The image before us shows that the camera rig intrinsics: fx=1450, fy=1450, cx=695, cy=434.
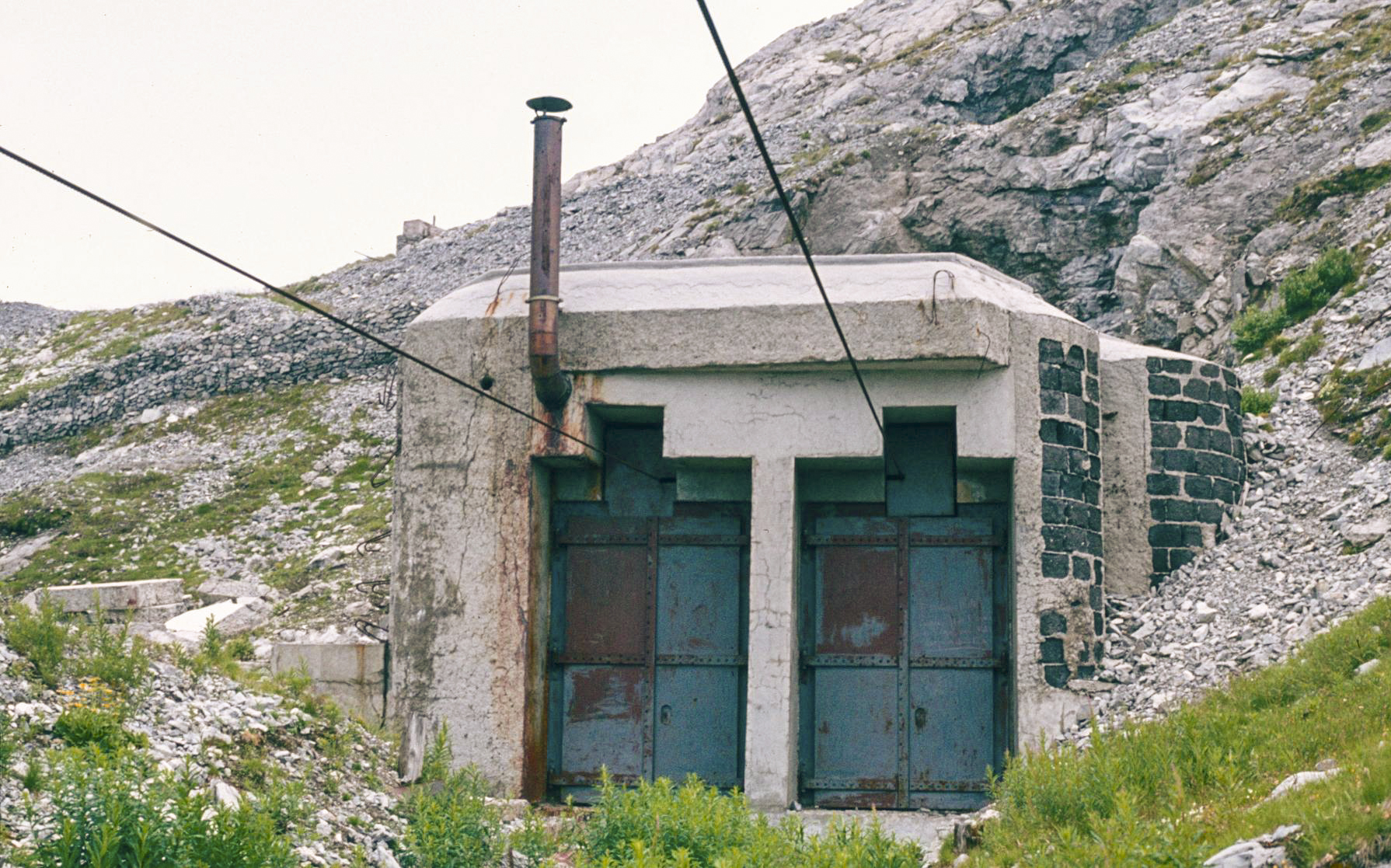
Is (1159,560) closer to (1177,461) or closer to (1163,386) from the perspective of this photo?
(1177,461)

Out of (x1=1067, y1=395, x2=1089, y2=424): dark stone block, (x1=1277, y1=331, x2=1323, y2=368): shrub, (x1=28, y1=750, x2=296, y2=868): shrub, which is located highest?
(x1=1277, y1=331, x2=1323, y2=368): shrub

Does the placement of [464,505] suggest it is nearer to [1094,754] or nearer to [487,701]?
[487,701]

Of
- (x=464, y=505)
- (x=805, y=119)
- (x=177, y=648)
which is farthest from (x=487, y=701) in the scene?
(x=805, y=119)

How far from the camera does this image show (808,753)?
36.5ft

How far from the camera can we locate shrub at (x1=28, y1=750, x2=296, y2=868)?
5977 mm

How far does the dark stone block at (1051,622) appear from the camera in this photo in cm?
1043

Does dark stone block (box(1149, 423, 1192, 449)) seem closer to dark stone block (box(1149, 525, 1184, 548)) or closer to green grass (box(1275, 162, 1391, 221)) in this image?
dark stone block (box(1149, 525, 1184, 548))

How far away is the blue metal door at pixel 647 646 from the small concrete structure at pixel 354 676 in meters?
1.31

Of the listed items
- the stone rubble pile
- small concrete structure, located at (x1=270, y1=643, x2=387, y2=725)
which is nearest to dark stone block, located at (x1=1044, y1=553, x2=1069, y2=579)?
the stone rubble pile

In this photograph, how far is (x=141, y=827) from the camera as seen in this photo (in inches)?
242

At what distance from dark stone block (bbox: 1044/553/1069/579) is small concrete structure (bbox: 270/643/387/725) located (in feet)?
16.3

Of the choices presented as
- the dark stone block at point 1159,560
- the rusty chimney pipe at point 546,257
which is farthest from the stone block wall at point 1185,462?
the rusty chimney pipe at point 546,257

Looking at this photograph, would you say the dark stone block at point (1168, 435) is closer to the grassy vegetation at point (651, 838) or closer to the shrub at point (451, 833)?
the grassy vegetation at point (651, 838)

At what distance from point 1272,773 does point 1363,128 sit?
1762cm
